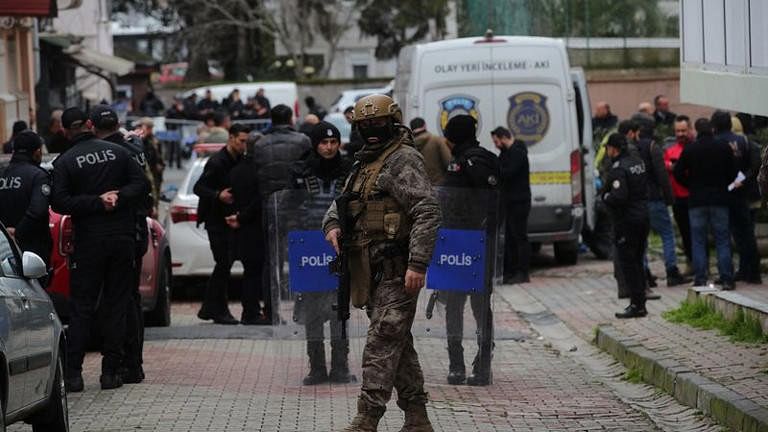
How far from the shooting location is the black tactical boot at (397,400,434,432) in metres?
9.30

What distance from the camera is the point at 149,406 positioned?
421 inches

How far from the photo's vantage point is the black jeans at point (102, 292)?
440 inches

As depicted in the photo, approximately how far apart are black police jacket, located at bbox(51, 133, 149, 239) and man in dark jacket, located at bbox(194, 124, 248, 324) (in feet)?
11.7

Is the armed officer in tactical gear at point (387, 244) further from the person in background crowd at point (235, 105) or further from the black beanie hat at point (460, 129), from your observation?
the person in background crowd at point (235, 105)

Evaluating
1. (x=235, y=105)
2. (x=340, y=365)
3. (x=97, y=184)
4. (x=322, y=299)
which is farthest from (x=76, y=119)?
(x=235, y=105)

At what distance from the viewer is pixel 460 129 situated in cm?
1222

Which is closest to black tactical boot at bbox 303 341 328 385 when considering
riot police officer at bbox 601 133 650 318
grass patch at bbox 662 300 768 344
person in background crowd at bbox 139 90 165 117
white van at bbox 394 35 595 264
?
grass patch at bbox 662 300 768 344

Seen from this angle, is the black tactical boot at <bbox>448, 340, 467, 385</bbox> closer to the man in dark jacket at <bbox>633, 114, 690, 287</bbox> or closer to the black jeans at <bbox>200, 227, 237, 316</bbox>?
the black jeans at <bbox>200, 227, 237, 316</bbox>

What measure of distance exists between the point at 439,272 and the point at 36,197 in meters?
2.92

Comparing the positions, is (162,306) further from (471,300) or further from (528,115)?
(528,115)

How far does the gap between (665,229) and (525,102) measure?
295 centimetres

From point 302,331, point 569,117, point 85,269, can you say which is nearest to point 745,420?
point 302,331

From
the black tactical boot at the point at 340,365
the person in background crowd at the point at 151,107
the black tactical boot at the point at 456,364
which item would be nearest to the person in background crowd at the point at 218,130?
the black tactical boot at the point at 340,365

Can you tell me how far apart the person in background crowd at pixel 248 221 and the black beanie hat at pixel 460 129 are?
9.93 ft
